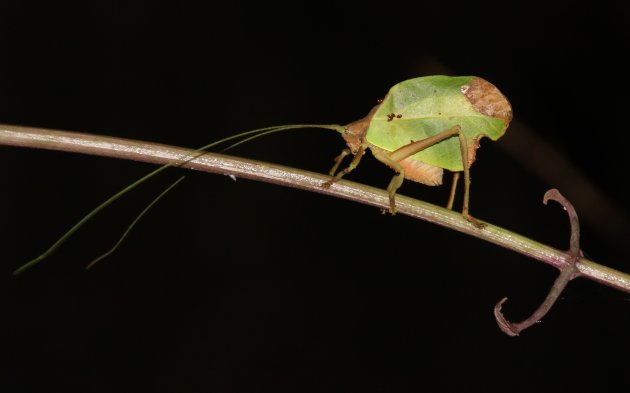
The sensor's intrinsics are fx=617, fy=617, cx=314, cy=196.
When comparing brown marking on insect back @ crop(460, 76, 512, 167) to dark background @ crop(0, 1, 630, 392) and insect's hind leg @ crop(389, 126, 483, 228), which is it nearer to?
insect's hind leg @ crop(389, 126, 483, 228)

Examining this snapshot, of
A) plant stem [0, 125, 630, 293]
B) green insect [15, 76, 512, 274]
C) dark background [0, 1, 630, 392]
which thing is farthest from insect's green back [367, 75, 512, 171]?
dark background [0, 1, 630, 392]

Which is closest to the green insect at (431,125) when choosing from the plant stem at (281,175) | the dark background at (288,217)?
the plant stem at (281,175)

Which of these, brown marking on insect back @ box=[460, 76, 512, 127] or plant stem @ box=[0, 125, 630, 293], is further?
brown marking on insect back @ box=[460, 76, 512, 127]

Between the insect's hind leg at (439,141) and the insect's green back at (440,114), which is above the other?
the insect's green back at (440,114)

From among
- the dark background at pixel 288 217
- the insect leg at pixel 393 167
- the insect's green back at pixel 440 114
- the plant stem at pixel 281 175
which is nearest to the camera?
the plant stem at pixel 281 175

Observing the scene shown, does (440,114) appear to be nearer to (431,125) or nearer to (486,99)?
(431,125)

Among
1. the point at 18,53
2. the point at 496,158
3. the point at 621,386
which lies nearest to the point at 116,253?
the point at 18,53

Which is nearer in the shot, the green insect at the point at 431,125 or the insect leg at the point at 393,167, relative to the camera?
the insect leg at the point at 393,167

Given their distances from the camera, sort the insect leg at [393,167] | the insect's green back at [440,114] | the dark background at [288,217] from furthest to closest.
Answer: the dark background at [288,217] < the insect's green back at [440,114] < the insect leg at [393,167]

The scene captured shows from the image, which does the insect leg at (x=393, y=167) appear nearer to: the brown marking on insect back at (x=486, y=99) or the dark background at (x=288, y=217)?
the brown marking on insect back at (x=486, y=99)

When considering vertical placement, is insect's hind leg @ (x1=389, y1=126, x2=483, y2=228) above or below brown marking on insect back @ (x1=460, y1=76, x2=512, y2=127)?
below
